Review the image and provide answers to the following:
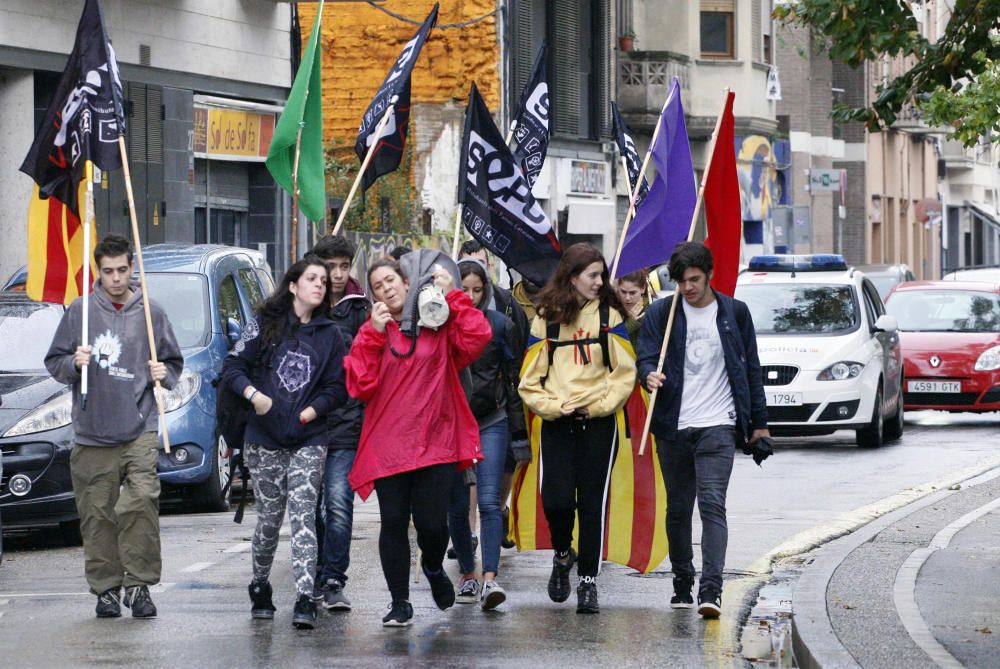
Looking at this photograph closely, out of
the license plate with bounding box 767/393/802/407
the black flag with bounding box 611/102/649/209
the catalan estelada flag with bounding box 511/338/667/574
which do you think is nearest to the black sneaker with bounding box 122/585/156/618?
the catalan estelada flag with bounding box 511/338/667/574

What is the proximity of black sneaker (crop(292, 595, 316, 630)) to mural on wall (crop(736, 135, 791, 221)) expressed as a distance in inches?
1431

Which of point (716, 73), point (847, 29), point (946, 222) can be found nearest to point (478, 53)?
point (716, 73)

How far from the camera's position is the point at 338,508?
9.81m

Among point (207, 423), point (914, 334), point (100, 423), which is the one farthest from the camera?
point (914, 334)

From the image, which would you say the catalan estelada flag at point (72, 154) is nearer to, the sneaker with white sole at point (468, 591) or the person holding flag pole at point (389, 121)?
the person holding flag pole at point (389, 121)

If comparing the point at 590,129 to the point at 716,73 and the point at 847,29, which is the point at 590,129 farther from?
the point at 847,29

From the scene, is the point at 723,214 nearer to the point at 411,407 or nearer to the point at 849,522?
the point at 411,407

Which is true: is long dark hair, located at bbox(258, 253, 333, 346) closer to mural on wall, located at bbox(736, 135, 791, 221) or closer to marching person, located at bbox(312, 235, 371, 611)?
marching person, located at bbox(312, 235, 371, 611)

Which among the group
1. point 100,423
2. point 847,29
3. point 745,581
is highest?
point 847,29

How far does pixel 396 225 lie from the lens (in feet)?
102

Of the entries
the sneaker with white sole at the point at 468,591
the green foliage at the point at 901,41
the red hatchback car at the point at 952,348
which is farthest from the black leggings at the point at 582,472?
the red hatchback car at the point at 952,348

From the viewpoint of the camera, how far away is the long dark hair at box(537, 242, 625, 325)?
32.5 ft

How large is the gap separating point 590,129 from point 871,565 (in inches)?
1114

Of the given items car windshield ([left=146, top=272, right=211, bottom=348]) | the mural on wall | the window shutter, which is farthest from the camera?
the mural on wall
